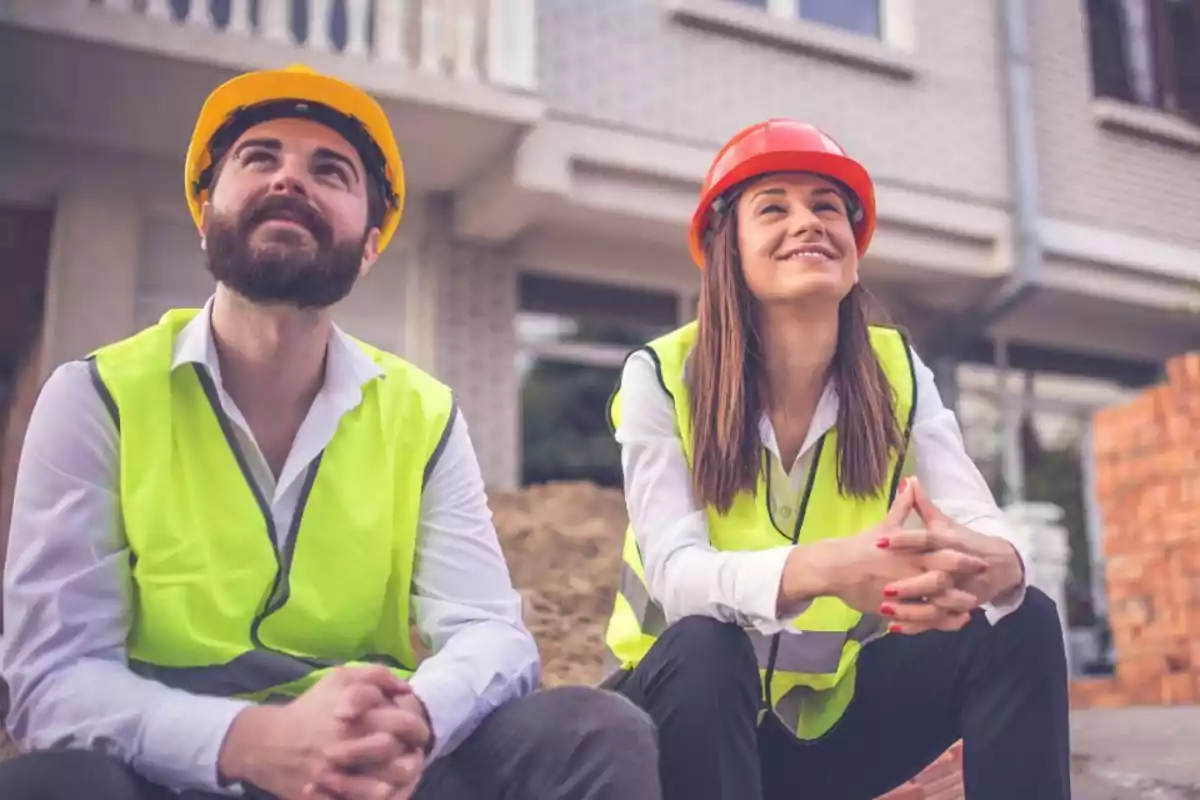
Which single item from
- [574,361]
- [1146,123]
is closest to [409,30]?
[574,361]

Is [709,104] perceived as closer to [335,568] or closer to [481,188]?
[481,188]

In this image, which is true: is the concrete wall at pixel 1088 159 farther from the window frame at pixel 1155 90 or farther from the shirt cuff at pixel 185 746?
the shirt cuff at pixel 185 746

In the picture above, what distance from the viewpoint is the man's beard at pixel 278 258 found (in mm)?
1715

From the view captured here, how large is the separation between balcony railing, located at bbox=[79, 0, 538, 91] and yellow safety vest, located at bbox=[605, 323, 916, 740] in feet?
11.5

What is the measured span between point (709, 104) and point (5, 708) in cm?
456

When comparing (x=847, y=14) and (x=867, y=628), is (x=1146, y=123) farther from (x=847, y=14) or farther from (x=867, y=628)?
(x=867, y=628)

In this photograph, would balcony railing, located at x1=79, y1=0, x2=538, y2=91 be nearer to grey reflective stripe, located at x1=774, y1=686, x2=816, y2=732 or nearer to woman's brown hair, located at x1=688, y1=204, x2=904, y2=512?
woman's brown hair, located at x1=688, y1=204, x2=904, y2=512

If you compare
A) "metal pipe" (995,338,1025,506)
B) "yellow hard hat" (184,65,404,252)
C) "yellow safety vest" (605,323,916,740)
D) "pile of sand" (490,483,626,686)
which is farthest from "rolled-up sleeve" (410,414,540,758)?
"metal pipe" (995,338,1025,506)

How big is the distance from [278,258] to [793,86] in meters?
5.15

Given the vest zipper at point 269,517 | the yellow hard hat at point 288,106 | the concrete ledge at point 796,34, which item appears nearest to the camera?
the vest zipper at point 269,517

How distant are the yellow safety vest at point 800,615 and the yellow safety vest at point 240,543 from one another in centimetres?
41

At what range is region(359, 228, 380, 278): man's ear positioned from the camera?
6.13 ft

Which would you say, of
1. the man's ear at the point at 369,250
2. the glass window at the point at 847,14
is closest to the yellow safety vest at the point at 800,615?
the man's ear at the point at 369,250

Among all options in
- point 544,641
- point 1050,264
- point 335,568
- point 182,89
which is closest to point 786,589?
point 335,568
